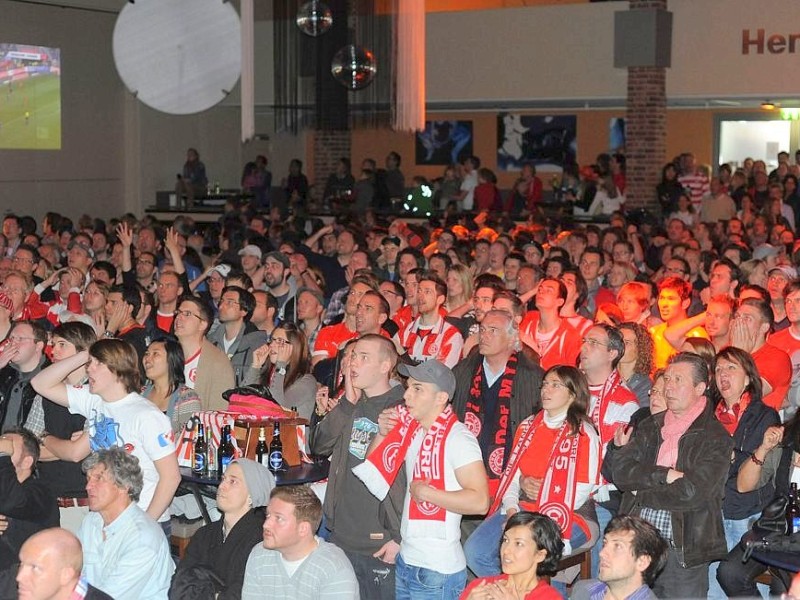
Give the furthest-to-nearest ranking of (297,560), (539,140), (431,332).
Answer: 1. (539,140)
2. (431,332)
3. (297,560)

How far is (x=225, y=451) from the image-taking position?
675 cm

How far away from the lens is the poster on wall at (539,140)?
79.8ft

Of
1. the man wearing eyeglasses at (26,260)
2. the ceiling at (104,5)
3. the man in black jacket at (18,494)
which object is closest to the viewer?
the man in black jacket at (18,494)

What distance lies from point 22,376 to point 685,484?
3.76m

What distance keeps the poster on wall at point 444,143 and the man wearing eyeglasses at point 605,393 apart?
18.7 m

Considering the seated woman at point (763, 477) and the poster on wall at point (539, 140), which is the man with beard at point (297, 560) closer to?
the seated woman at point (763, 477)

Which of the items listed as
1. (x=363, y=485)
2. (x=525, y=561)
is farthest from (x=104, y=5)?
(x=525, y=561)

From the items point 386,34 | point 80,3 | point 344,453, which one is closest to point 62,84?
point 80,3

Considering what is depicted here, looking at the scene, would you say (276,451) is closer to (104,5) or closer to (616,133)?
(104,5)

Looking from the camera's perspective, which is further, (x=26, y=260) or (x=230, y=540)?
(x=26, y=260)

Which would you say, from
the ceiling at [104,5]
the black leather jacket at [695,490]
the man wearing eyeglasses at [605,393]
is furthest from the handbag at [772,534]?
the ceiling at [104,5]

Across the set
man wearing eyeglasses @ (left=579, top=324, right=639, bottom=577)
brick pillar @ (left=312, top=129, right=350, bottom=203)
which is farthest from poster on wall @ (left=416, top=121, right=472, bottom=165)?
man wearing eyeglasses @ (left=579, top=324, right=639, bottom=577)

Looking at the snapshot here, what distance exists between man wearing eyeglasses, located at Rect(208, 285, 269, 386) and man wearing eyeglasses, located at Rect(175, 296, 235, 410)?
0.70 meters

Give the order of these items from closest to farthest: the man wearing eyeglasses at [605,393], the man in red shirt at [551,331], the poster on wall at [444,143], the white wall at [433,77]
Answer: the man wearing eyeglasses at [605,393] < the man in red shirt at [551,331] < the white wall at [433,77] < the poster on wall at [444,143]
